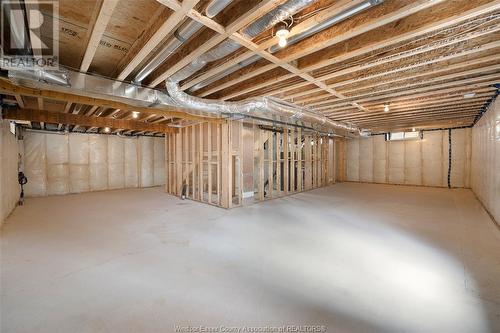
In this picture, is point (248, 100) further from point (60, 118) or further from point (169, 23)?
point (60, 118)

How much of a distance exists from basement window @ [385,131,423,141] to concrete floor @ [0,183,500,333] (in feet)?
17.4

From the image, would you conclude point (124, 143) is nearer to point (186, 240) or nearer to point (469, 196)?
point (186, 240)

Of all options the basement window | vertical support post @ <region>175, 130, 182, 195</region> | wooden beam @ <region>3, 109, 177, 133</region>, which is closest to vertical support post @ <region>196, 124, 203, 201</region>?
vertical support post @ <region>175, 130, 182, 195</region>

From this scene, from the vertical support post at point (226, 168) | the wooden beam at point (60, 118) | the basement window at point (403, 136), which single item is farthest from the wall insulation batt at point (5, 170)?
the basement window at point (403, 136)

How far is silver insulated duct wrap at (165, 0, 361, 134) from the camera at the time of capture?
5.37ft

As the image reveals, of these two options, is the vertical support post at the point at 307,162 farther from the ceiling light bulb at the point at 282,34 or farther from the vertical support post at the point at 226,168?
the ceiling light bulb at the point at 282,34

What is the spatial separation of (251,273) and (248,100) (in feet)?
9.29

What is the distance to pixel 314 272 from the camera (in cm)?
205

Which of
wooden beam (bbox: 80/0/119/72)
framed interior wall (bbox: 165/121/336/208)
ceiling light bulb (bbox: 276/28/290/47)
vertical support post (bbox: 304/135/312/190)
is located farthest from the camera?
vertical support post (bbox: 304/135/312/190)

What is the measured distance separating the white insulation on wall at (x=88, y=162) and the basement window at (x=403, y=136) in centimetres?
985

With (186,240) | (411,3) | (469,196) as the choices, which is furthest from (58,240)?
(469,196)

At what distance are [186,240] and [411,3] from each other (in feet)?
11.2

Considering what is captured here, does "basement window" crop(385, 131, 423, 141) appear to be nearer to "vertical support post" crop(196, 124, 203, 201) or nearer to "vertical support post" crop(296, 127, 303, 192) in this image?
"vertical support post" crop(296, 127, 303, 192)

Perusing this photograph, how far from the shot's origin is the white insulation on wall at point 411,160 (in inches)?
293
